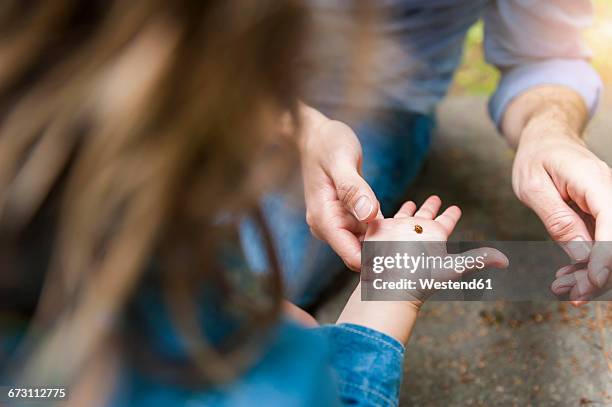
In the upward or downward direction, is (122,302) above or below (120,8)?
below

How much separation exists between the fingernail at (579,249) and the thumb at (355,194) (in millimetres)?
208

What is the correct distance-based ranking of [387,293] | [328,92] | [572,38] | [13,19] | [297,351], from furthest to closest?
[572,38], [328,92], [387,293], [297,351], [13,19]

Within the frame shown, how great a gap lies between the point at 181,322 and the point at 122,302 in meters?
0.04

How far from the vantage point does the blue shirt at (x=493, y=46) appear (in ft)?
3.26

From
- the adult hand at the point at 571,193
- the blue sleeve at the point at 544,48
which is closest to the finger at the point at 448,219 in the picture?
the adult hand at the point at 571,193

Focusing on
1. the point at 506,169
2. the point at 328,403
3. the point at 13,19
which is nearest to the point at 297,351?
the point at 328,403

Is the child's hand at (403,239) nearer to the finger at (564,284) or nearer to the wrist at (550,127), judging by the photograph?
the finger at (564,284)

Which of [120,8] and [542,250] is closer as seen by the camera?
[120,8]

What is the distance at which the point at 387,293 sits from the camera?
66 cm

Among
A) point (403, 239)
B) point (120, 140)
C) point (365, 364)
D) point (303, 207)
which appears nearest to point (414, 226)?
point (403, 239)

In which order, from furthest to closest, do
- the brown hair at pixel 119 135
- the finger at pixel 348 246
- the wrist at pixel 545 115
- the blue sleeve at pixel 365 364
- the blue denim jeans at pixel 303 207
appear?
the blue denim jeans at pixel 303 207
the wrist at pixel 545 115
the finger at pixel 348 246
the blue sleeve at pixel 365 364
the brown hair at pixel 119 135

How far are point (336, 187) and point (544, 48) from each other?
484mm

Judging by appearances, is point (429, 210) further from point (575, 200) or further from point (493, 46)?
point (493, 46)

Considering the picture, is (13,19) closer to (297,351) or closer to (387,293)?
(297,351)
